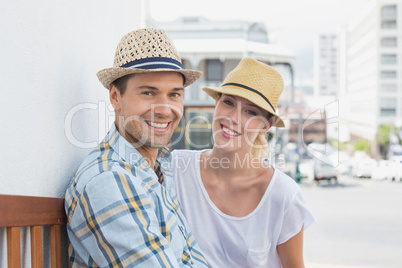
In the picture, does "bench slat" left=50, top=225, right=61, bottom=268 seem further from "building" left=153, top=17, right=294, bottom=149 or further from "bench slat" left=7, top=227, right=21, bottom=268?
"building" left=153, top=17, right=294, bottom=149

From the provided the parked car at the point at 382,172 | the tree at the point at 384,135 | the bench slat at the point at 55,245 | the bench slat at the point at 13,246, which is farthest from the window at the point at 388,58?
the bench slat at the point at 13,246

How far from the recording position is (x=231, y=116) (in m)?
2.17

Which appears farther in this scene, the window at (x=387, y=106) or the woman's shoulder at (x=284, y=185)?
the window at (x=387, y=106)

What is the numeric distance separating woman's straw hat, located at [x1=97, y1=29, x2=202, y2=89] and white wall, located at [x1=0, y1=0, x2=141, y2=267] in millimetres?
206

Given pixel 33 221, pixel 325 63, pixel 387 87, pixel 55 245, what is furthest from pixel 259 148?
pixel 325 63

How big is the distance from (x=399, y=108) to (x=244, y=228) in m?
64.1

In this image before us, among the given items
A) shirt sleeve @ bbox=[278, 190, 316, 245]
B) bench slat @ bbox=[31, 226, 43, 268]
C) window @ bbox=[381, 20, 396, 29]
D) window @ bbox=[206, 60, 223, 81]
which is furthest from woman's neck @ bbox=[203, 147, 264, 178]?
window @ bbox=[381, 20, 396, 29]

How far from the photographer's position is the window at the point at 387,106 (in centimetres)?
6031

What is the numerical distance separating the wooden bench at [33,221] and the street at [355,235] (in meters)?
2.44

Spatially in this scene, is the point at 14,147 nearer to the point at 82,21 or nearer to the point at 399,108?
the point at 82,21

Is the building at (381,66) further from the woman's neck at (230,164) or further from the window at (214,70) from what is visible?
the woman's neck at (230,164)

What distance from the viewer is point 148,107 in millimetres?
1611

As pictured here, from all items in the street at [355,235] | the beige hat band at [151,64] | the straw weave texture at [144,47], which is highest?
the straw weave texture at [144,47]

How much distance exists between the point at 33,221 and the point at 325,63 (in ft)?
527
